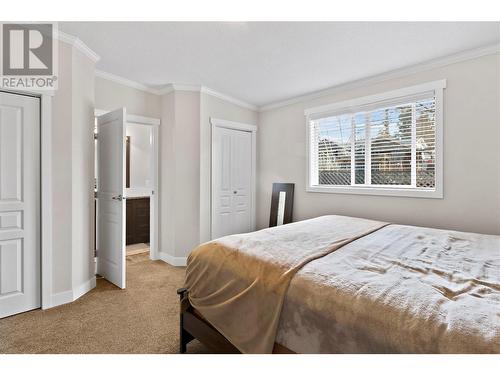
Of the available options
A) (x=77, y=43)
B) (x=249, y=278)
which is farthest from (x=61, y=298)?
(x=77, y=43)

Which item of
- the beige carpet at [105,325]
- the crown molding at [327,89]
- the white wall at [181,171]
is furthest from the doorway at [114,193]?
the crown molding at [327,89]

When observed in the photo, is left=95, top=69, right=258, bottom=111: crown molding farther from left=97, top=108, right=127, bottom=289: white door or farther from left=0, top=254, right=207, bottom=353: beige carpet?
left=0, top=254, right=207, bottom=353: beige carpet

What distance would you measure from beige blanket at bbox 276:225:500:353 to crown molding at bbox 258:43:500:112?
6.43 feet

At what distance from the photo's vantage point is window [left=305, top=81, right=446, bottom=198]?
2773mm

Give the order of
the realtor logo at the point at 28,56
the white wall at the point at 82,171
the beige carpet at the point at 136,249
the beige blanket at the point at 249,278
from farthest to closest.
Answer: the beige carpet at the point at 136,249 → the white wall at the point at 82,171 → the realtor logo at the point at 28,56 → the beige blanket at the point at 249,278

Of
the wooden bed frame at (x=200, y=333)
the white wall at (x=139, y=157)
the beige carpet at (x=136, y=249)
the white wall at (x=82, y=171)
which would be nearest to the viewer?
the wooden bed frame at (x=200, y=333)

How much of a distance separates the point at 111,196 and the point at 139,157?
229 centimetres

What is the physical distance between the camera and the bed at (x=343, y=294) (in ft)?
3.03

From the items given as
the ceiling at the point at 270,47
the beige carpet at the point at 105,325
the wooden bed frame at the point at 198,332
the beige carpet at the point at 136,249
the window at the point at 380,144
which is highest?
the ceiling at the point at 270,47

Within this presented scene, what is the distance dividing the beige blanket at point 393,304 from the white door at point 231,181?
8.26 ft

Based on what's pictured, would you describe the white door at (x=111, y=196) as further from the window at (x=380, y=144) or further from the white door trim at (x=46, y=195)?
the window at (x=380, y=144)

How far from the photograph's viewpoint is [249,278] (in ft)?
4.61

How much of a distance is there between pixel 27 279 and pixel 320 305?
2.54m

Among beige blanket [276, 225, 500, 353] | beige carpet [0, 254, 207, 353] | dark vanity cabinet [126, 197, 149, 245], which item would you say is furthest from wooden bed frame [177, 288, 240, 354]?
dark vanity cabinet [126, 197, 149, 245]
